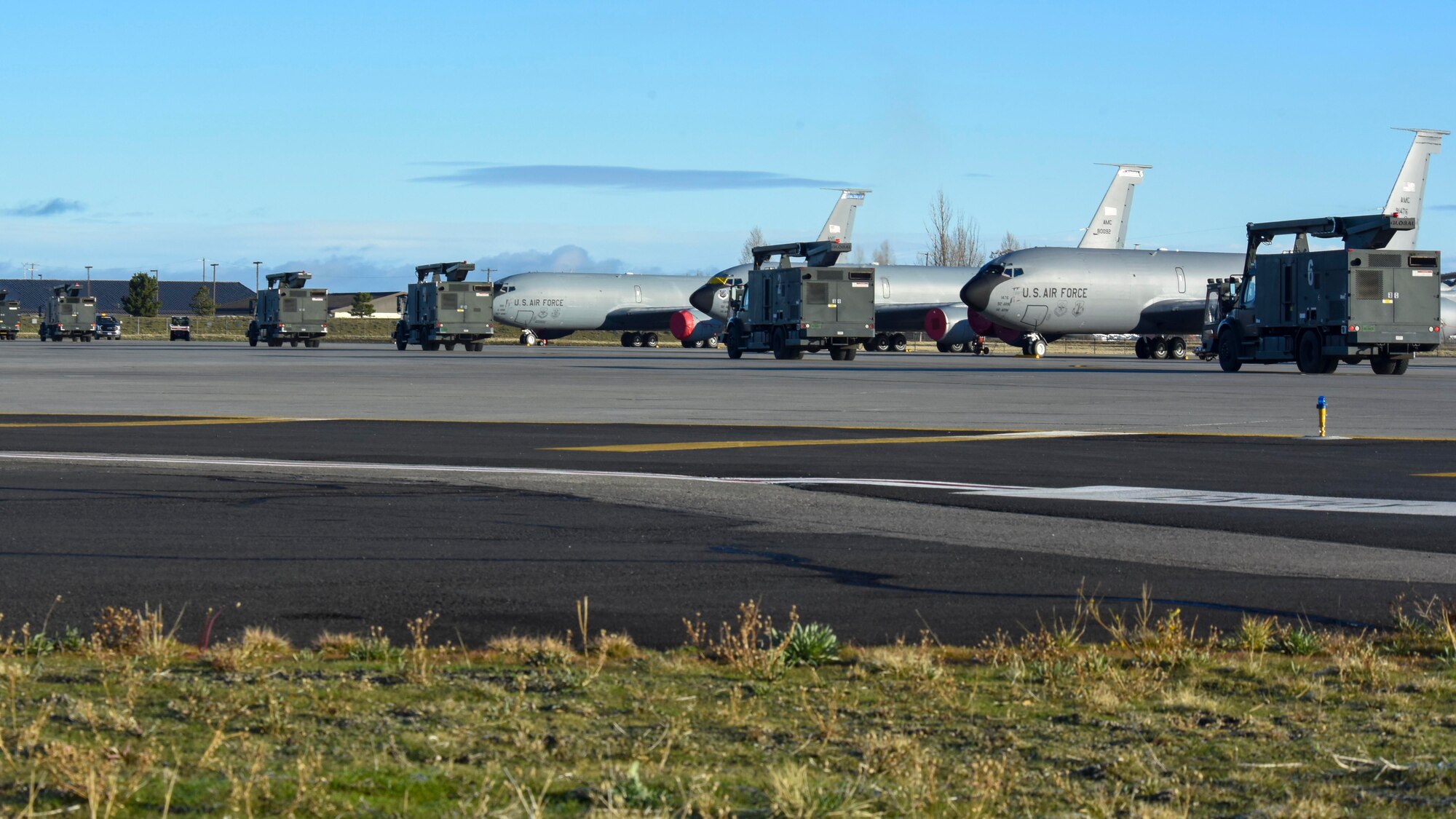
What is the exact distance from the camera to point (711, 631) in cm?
719

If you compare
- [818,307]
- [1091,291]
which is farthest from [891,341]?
[818,307]

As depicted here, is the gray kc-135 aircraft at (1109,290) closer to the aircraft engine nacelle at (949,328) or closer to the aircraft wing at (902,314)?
the aircraft engine nacelle at (949,328)

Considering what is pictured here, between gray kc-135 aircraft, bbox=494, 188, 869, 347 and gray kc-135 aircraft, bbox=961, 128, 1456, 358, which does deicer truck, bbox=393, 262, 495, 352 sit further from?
gray kc-135 aircraft, bbox=961, 128, 1456, 358

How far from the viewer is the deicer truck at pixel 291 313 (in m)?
84.2

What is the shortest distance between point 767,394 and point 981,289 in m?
29.3

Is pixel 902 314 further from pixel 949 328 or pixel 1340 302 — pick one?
pixel 1340 302

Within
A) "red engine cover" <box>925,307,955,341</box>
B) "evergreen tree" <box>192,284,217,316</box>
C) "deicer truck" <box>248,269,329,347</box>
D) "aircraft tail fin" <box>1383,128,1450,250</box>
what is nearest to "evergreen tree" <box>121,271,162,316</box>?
"evergreen tree" <box>192,284,217,316</box>

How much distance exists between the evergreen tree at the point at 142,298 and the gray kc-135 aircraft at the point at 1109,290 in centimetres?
13252

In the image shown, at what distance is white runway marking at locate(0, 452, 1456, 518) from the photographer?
12.5 metres

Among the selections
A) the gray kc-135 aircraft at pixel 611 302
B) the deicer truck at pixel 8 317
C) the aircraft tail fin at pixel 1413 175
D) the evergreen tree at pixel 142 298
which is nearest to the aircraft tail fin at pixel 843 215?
the gray kc-135 aircraft at pixel 611 302

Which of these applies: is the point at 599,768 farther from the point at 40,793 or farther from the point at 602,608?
the point at 602,608

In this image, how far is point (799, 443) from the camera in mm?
18516

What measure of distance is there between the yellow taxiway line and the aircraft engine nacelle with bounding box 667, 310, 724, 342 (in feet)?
205

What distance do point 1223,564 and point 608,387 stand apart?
76.5 ft
